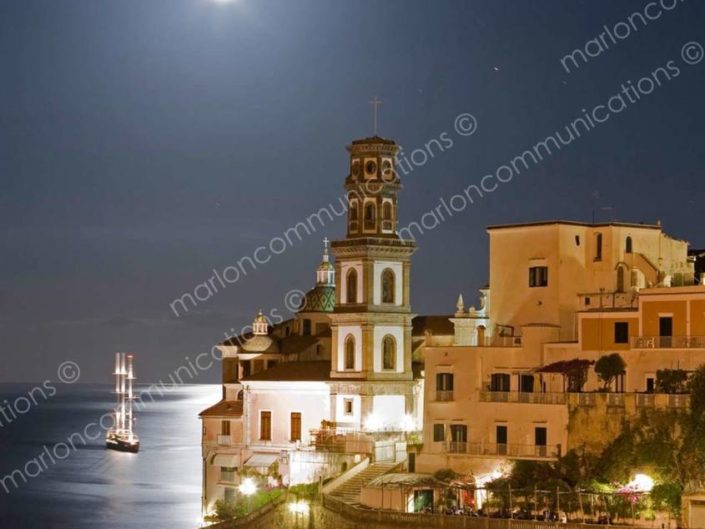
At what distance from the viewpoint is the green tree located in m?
58.2

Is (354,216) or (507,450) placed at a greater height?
(354,216)

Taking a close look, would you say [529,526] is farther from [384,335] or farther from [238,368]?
[238,368]

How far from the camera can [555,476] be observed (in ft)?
186

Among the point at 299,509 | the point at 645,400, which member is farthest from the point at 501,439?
the point at 299,509

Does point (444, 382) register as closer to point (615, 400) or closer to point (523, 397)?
point (523, 397)

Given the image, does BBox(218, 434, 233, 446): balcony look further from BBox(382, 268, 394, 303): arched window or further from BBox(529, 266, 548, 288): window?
BBox(529, 266, 548, 288): window

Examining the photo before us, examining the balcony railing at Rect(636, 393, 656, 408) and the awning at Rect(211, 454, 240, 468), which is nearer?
the balcony railing at Rect(636, 393, 656, 408)

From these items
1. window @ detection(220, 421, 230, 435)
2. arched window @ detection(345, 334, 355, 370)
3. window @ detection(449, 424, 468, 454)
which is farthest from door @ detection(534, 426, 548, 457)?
window @ detection(220, 421, 230, 435)

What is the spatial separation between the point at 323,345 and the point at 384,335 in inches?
307

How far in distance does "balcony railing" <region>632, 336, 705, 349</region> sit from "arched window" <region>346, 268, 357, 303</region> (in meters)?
15.9

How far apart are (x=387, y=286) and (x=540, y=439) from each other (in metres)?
14.1

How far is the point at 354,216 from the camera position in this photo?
236 ft

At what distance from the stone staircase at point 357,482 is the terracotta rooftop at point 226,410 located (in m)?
11.1

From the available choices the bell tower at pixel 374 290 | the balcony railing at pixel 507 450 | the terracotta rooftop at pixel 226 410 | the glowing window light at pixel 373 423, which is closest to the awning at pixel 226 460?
the terracotta rooftop at pixel 226 410
